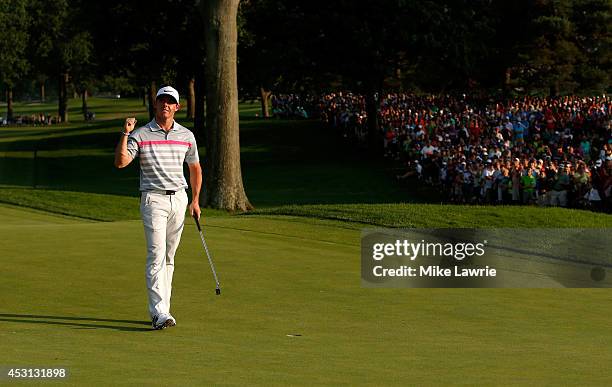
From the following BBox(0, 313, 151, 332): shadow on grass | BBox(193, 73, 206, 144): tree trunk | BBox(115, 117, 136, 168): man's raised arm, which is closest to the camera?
BBox(115, 117, 136, 168): man's raised arm

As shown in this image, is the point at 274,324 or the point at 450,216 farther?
the point at 450,216

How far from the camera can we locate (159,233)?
35.3 feet

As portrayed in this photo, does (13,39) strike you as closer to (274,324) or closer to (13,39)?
(13,39)

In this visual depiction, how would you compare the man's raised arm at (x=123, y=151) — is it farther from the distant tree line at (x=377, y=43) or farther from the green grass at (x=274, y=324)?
the distant tree line at (x=377, y=43)

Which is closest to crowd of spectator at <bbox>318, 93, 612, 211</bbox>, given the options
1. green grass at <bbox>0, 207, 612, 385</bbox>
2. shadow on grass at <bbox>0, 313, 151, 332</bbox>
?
green grass at <bbox>0, 207, 612, 385</bbox>

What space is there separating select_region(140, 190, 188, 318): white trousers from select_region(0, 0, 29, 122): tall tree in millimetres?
86742

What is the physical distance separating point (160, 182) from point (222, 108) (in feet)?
68.9

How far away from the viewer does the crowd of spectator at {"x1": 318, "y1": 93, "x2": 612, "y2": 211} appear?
33.7m

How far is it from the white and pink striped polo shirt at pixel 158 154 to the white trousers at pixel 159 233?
0.11 meters

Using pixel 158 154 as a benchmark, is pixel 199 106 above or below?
above

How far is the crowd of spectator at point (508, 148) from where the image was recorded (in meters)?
33.7

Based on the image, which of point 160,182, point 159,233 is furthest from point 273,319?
point 160,182

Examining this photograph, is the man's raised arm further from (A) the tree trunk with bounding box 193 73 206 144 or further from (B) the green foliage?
(B) the green foliage

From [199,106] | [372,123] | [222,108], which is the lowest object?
[372,123]
